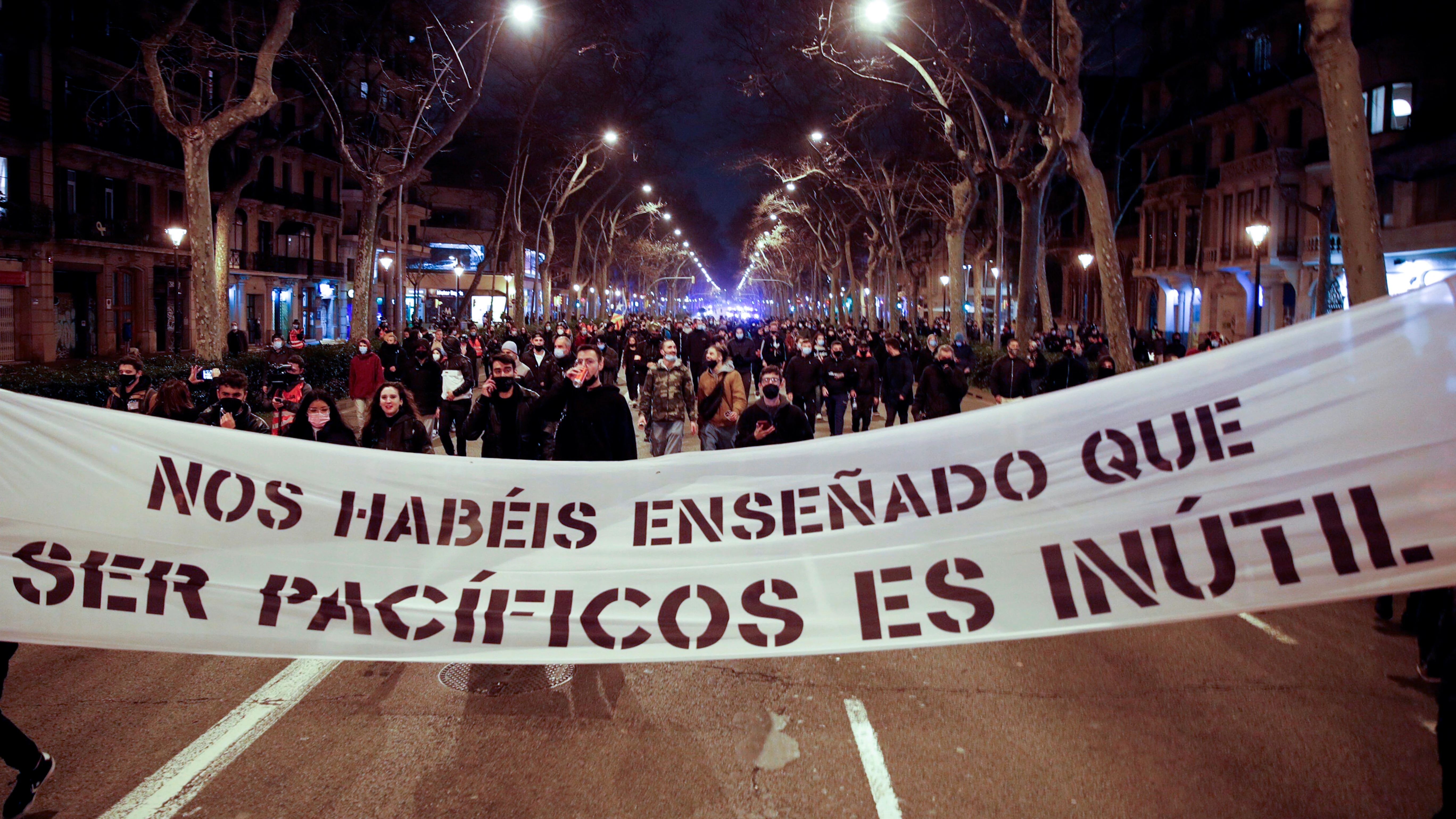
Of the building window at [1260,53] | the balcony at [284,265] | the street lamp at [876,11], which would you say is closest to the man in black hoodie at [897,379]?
the street lamp at [876,11]

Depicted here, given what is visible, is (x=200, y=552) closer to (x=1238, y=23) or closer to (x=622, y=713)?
(x=622, y=713)

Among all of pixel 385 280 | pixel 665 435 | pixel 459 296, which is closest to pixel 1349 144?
pixel 665 435

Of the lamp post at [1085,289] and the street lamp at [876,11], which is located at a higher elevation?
the street lamp at [876,11]

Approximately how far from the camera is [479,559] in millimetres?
4922

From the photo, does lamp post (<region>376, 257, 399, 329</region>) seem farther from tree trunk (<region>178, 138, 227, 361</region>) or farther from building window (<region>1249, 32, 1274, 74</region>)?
building window (<region>1249, 32, 1274, 74</region>)

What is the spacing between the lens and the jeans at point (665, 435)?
11430 millimetres

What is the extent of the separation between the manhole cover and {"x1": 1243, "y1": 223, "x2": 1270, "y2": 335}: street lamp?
19.2m

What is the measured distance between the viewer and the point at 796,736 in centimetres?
541

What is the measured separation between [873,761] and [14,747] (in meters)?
3.42

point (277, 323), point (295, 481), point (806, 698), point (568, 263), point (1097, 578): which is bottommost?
point (806, 698)

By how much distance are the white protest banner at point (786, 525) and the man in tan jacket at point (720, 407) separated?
6174 millimetres

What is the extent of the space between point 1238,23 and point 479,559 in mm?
A: 44724

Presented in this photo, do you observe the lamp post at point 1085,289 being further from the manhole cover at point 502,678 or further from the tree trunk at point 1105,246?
the manhole cover at point 502,678

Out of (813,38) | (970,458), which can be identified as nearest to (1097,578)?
(970,458)
